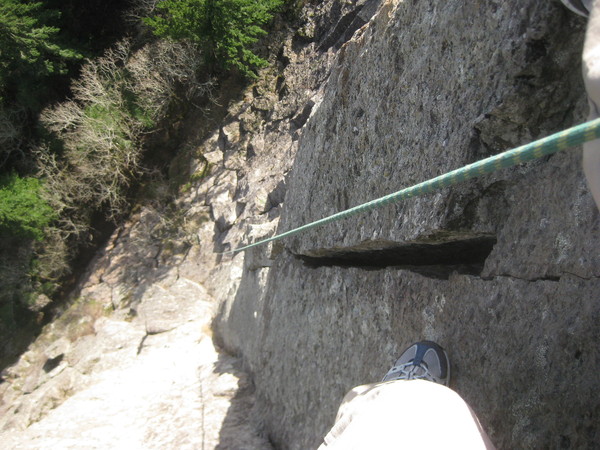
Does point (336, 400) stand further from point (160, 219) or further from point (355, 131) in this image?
point (160, 219)

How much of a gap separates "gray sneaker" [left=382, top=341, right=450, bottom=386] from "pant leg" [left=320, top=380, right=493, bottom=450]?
0.33m

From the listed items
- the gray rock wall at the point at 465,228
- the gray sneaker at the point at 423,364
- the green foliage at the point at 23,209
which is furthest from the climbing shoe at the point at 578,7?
the green foliage at the point at 23,209

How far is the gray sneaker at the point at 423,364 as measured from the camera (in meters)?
1.51

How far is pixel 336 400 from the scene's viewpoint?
2.23 metres

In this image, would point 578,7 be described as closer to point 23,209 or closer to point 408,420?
point 408,420

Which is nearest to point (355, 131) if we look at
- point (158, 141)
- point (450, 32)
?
point (450, 32)

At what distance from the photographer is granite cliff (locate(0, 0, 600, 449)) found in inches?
50.8

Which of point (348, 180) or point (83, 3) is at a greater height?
point (83, 3)

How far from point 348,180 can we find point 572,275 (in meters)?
1.12

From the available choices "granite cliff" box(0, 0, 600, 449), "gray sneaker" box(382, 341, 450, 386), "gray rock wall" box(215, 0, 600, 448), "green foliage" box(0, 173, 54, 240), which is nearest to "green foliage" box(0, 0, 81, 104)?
"green foliage" box(0, 173, 54, 240)

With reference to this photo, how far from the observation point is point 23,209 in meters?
7.62

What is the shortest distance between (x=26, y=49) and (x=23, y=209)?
8.77ft

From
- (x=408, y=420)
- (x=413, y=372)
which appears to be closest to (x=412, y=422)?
(x=408, y=420)

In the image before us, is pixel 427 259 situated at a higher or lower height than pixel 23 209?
lower
